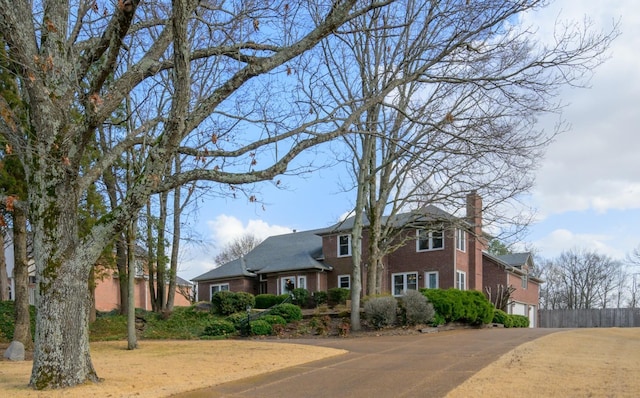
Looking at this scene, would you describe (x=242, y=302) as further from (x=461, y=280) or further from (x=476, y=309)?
(x=461, y=280)

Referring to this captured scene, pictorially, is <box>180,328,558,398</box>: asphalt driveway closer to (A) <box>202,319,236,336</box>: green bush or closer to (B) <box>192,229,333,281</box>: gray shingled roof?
(A) <box>202,319,236,336</box>: green bush

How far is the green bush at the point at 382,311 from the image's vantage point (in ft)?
69.2

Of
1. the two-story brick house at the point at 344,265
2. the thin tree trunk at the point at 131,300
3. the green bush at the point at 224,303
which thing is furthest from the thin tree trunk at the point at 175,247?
the thin tree trunk at the point at 131,300

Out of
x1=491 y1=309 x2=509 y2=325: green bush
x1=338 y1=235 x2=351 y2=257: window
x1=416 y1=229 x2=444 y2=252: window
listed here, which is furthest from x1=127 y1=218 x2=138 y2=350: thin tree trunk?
x1=338 y1=235 x2=351 y2=257: window

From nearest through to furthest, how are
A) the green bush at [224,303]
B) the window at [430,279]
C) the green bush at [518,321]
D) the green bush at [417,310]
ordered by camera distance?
Answer: the green bush at [417,310], the green bush at [224,303], the green bush at [518,321], the window at [430,279]

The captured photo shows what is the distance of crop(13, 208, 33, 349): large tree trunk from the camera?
16.9m

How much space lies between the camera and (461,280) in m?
34.4

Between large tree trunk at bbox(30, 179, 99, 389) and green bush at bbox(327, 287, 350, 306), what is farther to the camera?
green bush at bbox(327, 287, 350, 306)

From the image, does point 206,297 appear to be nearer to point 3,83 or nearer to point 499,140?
point 3,83

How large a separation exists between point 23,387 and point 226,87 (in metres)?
5.87

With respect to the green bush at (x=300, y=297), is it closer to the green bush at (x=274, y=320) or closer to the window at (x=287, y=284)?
the window at (x=287, y=284)

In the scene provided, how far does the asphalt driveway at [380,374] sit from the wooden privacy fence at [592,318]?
97.0ft

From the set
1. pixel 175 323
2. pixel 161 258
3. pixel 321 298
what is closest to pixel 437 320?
pixel 161 258

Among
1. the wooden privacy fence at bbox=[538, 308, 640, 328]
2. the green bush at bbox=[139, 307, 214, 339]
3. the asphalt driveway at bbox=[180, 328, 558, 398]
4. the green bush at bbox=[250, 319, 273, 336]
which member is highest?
the asphalt driveway at bbox=[180, 328, 558, 398]
